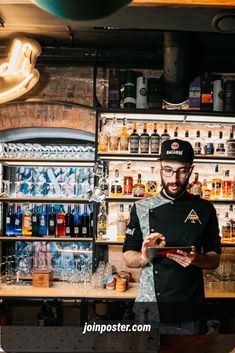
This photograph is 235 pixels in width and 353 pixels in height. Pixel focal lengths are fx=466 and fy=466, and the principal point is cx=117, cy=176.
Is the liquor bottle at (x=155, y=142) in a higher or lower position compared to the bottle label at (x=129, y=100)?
lower

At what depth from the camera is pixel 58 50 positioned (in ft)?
18.4

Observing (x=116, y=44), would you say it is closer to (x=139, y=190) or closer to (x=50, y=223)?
(x=139, y=190)

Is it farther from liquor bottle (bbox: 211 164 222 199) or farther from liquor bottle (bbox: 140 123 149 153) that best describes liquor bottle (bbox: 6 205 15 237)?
liquor bottle (bbox: 211 164 222 199)

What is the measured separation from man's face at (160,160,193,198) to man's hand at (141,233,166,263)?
1.09 feet

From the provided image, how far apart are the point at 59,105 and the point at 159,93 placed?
1.33m

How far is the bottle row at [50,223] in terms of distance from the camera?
5609 millimetres

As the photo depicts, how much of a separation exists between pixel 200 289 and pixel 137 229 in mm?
523

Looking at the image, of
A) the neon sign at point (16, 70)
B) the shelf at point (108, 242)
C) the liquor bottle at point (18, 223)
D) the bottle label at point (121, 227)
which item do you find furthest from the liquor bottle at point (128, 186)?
the neon sign at point (16, 70)

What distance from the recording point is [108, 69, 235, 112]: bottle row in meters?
5.16

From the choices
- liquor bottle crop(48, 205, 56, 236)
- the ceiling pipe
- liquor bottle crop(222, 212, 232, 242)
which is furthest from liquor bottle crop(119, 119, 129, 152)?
liquor bottle crop(222, 212, 232, 242)

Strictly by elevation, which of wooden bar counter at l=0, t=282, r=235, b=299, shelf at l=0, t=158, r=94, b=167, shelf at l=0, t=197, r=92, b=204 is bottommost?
wooden bar counter at l=0, t=282, r=235, b=299

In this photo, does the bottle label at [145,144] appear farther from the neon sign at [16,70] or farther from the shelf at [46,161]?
the neon sign at [16,70]

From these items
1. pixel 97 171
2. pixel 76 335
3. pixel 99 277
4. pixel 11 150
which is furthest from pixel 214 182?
pixel 76 335

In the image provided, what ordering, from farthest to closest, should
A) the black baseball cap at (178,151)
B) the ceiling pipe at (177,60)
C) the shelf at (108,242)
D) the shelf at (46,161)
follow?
1. the shelf at (46,161)
2. the shelf at (108,242)
3. the ceiling pipe at (177,60)
4. the black baseball cap at (178,151)
